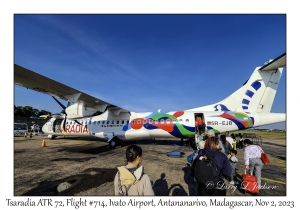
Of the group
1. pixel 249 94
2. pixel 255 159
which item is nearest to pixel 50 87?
pixel 255 159

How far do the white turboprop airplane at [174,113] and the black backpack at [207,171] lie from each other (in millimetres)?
9337

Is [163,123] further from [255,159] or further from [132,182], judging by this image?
[132,182]

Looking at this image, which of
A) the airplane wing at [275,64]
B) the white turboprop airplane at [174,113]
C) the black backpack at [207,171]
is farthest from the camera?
the white turboprop airplane at [174,113]

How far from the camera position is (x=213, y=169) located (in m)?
2.67

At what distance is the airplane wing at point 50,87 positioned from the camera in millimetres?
8761

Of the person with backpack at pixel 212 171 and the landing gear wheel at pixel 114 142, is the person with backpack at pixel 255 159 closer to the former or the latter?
the person with backpack at pixel 212 171

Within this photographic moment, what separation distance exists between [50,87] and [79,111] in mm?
3257

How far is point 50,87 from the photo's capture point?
10.6 metres

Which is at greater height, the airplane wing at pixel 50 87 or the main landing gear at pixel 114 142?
the airplane wing at pixel 50 87

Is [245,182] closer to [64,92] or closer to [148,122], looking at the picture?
[148,122]

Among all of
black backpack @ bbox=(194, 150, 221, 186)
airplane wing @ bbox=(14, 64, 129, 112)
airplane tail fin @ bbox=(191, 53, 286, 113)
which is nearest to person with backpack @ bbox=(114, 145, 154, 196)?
black backpack @ bbox=(194, 150, 221, 186)

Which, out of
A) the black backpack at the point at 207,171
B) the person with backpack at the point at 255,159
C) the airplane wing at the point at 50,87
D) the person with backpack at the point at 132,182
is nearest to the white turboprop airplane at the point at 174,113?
the airplane wing at the point at 50,87

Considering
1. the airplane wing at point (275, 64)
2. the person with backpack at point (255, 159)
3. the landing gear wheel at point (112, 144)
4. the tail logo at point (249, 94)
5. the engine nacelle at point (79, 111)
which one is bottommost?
the landing gear wheel at point (112, 144)

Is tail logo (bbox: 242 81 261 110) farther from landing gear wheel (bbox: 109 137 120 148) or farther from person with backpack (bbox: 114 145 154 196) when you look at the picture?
person with backpack (bbox: 114 145 154 196)
